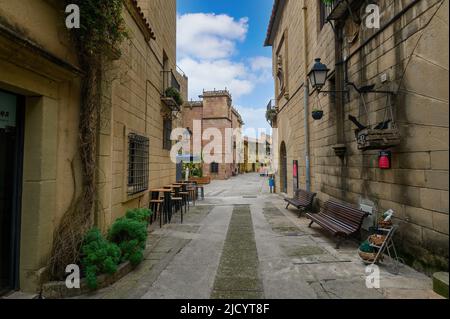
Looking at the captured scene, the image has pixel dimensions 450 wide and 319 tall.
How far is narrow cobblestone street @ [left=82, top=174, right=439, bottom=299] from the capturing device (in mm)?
3250

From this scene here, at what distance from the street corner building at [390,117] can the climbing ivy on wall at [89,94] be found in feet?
13.6

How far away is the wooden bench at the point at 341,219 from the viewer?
4.93 m

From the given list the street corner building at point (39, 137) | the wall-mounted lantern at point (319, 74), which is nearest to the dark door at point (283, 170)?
the wall-mounted lantern at point (319, 74)

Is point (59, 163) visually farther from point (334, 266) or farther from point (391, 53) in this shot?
point (391, 53)

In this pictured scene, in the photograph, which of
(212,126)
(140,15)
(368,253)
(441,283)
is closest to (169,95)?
(140,15)

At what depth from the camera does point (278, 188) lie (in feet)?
49.9

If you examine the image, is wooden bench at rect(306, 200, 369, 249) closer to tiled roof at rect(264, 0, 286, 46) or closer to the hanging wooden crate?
the hanging wooden crate

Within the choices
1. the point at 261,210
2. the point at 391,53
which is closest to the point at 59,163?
the point at 391,53

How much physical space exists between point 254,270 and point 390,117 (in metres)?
3.23

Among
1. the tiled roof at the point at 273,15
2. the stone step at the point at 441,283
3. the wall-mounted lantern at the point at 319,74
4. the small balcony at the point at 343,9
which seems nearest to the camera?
the stone step at the point at 441,283

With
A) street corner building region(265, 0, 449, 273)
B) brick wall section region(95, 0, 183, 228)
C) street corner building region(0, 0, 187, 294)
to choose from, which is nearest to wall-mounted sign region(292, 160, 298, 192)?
street corner building region(265, 0, 449, 273)

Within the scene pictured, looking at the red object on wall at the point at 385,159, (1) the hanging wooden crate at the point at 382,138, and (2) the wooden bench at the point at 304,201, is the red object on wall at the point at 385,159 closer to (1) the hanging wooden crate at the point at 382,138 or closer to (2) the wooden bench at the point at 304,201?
(1) the hanging wooden crate at the point at 382,138

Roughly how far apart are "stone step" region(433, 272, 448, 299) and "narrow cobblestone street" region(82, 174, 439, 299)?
86mm

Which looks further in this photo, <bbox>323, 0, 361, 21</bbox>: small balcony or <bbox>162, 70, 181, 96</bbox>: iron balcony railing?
<bbox>162, 70, 181, 96</bbox>: iron balcony railing
